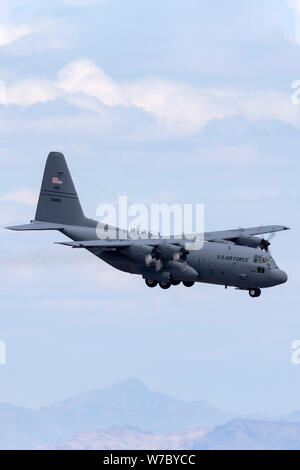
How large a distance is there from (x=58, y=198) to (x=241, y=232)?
13809mm

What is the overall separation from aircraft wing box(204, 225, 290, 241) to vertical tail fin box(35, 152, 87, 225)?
376 inches

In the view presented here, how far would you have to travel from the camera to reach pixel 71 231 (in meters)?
82.6

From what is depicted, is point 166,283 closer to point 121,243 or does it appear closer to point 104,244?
point 121,243

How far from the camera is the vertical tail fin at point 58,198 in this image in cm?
8381

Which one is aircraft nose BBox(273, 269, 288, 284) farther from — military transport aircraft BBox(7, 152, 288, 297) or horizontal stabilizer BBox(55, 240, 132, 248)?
horizontal stabilizer BBox(55, 240, 132, 248)

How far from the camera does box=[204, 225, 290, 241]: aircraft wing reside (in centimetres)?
8394

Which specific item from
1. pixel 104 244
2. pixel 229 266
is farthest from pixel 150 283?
pixel 229 266

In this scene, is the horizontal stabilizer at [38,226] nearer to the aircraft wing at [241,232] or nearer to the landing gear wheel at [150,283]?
the landing gear wheel at [150,283]

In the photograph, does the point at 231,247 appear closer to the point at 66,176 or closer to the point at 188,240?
the point at 188,240

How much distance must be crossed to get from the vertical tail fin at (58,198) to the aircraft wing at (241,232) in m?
9.55

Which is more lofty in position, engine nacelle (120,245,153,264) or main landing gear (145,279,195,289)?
engine nacelle (120,245,153,264)

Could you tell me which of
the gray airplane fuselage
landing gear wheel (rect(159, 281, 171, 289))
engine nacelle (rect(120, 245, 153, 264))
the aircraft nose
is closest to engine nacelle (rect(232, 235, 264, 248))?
the gray airplane fuselage
